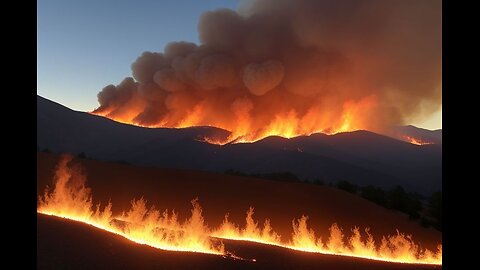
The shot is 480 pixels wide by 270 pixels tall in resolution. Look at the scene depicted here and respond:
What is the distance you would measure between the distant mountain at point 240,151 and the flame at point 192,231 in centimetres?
3377

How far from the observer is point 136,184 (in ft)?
59.6

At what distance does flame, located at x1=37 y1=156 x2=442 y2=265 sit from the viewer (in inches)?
392

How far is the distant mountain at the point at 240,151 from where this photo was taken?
177 ft

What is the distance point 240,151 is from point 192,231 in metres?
47.0

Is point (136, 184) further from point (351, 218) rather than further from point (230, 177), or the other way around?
point (351, 218)

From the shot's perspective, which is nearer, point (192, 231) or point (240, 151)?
point (192, 231)

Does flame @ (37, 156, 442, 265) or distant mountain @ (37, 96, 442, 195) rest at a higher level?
distant mountain @ (37, 96, 442, 195)

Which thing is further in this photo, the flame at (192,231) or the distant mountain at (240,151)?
the distant mountain at (240,151)

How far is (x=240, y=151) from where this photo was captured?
5778 cm

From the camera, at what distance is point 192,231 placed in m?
10.8

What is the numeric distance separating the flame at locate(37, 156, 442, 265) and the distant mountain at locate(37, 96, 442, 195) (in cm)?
3377

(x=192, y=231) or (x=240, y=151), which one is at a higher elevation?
(x=240, y=151)
